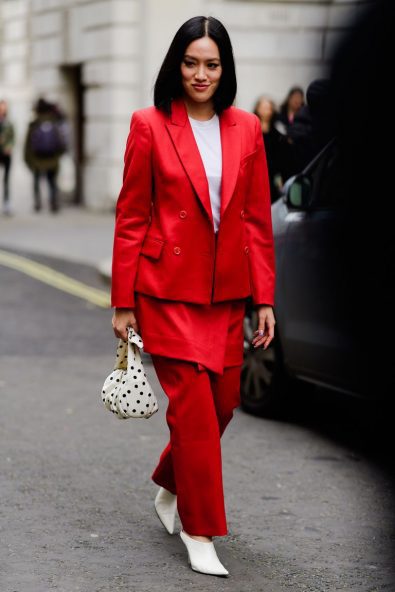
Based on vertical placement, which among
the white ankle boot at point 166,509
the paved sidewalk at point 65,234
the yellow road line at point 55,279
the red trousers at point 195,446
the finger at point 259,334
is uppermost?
the finger at point 259,334

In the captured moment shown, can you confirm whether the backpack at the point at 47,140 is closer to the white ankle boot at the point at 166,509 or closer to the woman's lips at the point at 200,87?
the white ankle boot at the point at 166,509

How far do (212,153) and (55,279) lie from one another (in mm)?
8904

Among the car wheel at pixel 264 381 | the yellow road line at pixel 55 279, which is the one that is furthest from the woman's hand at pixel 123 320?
the yellow road line at pixel 55 279

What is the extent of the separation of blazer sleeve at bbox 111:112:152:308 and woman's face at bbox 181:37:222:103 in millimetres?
178

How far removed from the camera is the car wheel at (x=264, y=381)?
5.98 meters

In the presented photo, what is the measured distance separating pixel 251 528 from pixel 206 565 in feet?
2.04

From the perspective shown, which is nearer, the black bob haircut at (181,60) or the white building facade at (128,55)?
the black bob haircut at (181,60)

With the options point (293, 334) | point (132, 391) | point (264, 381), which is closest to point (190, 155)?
point (132, 391)

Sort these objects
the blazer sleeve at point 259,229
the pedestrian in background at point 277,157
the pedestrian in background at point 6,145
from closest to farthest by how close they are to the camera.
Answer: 1. the blazer sleeve at point 259,229
2. the pedestrian in background at point 277,157
3. the pedestrian in background at point 6,145

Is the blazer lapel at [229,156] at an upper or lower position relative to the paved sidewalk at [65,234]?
upper

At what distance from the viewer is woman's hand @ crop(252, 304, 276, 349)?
3766 mm

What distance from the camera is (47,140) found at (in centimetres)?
2055

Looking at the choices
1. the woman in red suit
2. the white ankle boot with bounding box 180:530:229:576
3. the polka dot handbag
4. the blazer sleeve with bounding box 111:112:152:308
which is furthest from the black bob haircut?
the white ankle boot with bounding box 180:530:229:576

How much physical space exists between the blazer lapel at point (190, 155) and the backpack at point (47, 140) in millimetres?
17279
